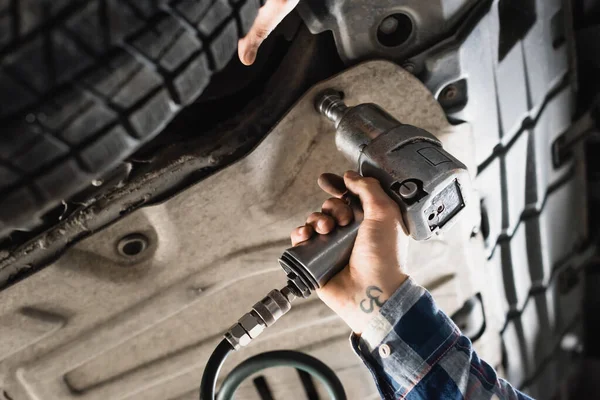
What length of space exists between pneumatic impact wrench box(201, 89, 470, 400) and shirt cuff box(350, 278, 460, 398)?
0.24 feet

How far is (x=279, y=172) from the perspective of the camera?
2.60 feet

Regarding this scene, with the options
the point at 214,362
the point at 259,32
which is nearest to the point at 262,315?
the point at 214,362

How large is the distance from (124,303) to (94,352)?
91mm

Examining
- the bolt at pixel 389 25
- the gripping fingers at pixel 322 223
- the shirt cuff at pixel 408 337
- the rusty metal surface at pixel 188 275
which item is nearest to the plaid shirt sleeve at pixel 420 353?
the shirt cuff at pixel 408 337

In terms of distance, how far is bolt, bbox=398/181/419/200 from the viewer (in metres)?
0.66

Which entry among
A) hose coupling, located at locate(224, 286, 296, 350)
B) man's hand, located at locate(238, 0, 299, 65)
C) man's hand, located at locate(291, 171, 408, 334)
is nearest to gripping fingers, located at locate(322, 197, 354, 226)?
man's hand, located at locate(291, 171, 408, 334)

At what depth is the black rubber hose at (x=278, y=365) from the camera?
0.89 m

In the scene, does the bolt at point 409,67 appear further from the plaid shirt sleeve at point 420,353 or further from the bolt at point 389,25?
the plaid shirt sleeve at point 420,353

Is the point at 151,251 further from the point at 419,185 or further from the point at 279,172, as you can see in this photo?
the point at 419,185

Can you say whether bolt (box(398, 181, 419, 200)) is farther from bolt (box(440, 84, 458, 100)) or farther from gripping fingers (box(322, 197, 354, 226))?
bolt (box(440, 84, 458, 100))

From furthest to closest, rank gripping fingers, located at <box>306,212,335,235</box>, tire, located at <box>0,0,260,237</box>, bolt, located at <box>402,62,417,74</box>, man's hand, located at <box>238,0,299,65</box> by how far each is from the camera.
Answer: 1. bolt, located at <box>402,62,417,74</box>
2. gripping fingers, located at <box>306,212,335,235</box>
3. man's hand, located at <box>238,0,299,65</box>
4. tire, located at <box>0,0,260,237</box>

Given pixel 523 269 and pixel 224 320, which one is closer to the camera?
pixel 224 320

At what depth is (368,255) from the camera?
2.24 ft

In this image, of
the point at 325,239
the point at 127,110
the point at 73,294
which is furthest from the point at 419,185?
the point at 73,294
